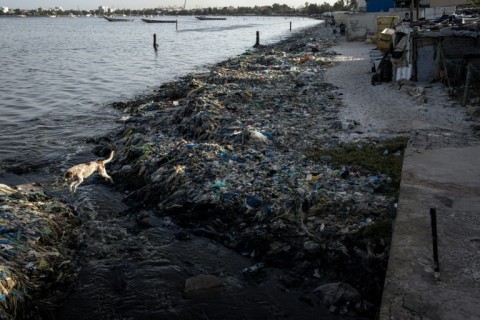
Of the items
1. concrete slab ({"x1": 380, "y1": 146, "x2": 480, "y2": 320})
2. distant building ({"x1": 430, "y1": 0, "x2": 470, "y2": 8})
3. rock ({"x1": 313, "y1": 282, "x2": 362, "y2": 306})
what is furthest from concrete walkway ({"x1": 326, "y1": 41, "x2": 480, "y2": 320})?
distant building ({"x1": 430, "y1": 0, "x2": 470, "y2": 8})

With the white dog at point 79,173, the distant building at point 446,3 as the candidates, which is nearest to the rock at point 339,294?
the white dog at point 79,173

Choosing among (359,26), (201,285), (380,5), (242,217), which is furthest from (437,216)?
(380,5)

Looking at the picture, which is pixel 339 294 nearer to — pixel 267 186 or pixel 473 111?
pixel 267 186

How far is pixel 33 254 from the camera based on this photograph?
5656 millimetres

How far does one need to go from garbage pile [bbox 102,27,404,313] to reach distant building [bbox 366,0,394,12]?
38442 millimetres

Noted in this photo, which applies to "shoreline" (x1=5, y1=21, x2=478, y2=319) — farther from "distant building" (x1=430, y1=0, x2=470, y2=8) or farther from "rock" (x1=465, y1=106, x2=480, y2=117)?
"distant building" (x1=430, y1=0, x2=470, y2=8)

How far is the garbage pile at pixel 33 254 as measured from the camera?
16.0 feet

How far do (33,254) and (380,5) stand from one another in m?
50.2

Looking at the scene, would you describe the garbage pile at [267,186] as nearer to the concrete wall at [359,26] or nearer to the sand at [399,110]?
the sand at [399,110]

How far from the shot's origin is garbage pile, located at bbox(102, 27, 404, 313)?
5.87 meters

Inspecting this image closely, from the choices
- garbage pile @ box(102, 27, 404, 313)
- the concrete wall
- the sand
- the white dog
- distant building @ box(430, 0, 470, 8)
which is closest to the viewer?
garbage pile @ box(102, 27, 404, 313)

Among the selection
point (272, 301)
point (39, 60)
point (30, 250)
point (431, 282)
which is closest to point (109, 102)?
point (30, 250)

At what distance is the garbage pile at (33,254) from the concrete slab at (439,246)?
4.07 m

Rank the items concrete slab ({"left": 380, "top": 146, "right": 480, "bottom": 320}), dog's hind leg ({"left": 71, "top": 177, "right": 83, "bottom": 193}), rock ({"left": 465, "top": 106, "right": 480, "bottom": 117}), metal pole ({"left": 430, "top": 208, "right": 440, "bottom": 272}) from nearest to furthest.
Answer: concrete slab ({"left": 380, "top": 146, "right": 480, "bottom": 320}) → metal pole ({"left": 430, "top": 208, "right": 440, "bottom": 272}) → dog's hind leg ({"left": 71, "top": 177, "right": 83, "bottom": 193}) → rock ({"left": 465, "top": 106, "right": 480, "bottom": 117})
